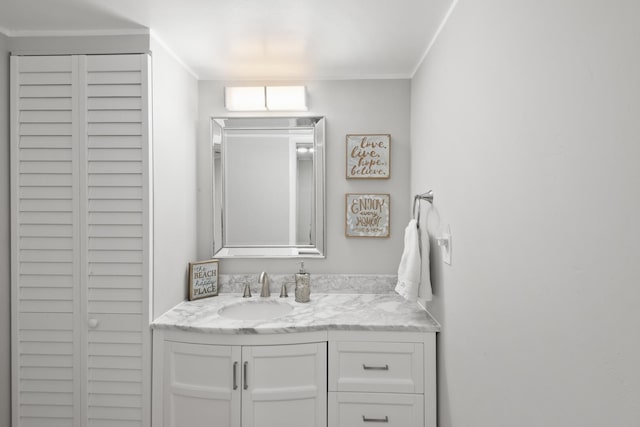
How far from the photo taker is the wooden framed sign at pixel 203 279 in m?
2.28

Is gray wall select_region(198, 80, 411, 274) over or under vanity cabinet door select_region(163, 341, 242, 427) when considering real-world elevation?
over

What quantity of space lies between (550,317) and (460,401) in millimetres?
846

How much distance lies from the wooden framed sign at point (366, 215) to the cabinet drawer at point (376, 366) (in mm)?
801

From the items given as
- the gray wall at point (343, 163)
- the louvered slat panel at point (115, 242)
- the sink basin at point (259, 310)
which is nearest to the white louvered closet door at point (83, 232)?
the louvered slat panel at point (115, 242)

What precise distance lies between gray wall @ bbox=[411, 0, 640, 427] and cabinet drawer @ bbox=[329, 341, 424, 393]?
0.82 feet

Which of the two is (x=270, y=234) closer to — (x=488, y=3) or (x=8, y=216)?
(x=8, y=216)

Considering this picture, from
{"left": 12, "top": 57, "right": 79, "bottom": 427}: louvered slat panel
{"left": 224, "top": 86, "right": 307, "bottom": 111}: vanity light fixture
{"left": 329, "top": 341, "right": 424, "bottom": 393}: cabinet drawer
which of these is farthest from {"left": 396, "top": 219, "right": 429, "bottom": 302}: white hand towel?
{"left": 12, "top": 57, "right": 79, "bottom": 427}: louvered slat panel

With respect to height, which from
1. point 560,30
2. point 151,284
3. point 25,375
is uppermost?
point 560,30

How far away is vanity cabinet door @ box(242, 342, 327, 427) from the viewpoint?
1.80 meters

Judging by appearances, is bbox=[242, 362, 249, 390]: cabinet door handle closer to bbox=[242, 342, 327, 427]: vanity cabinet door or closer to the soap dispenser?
bbox=[242, 342, 327, 427]: vanity cabinet door

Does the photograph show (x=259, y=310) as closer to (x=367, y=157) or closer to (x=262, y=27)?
(x=367, y=157)

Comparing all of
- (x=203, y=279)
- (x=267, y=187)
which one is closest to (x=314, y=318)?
(x=203, y=279)

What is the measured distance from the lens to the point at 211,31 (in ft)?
6.10

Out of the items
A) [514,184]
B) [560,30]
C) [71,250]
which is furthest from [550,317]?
[71,250]
